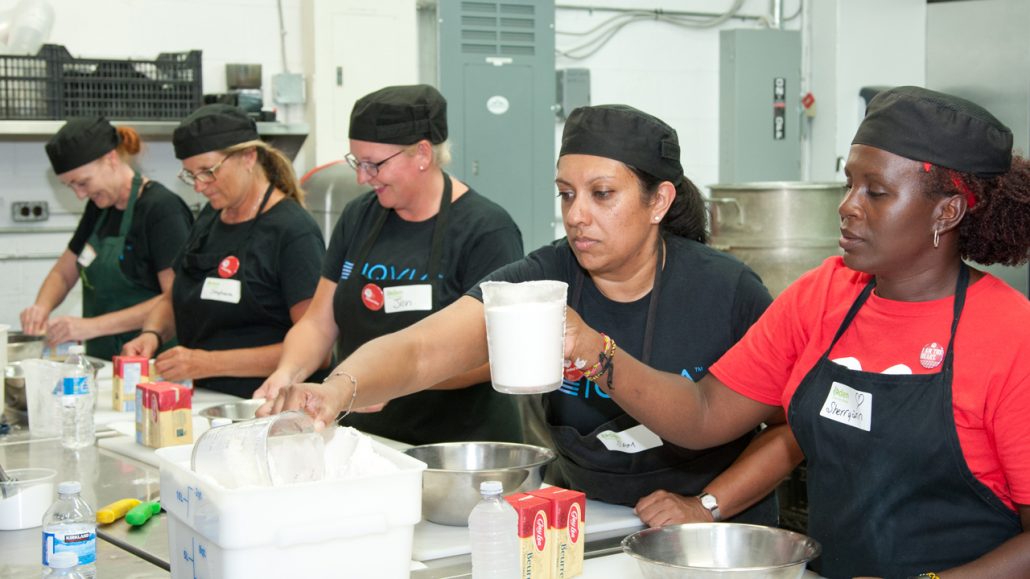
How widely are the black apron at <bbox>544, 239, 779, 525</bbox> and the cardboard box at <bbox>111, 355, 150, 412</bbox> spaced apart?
1580 millimetres

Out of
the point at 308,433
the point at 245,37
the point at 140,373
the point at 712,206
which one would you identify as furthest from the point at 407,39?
Answer: the point at 308,433

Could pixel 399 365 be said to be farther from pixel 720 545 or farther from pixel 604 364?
pixel 720 545

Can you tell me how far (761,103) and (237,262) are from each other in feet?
13.5

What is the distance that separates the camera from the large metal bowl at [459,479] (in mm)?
2029

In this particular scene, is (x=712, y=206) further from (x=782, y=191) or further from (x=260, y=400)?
(x=260, y=400)

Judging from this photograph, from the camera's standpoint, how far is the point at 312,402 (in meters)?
1.86

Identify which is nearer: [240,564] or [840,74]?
[240,564]

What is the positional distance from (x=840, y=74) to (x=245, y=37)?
3.43m

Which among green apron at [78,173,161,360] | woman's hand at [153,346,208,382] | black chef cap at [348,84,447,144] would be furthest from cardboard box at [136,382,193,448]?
green apron at [78,173,161,360]

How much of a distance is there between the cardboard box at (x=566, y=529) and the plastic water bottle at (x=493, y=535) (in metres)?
0.10

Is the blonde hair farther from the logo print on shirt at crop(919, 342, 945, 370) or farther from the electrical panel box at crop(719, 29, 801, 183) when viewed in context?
the electrical panel box at crop(719, 29, 801, 183)

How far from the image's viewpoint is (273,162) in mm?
3719

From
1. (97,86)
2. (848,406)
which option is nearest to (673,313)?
(848,406)

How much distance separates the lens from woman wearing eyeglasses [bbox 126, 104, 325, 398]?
349 centimetres
